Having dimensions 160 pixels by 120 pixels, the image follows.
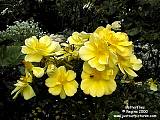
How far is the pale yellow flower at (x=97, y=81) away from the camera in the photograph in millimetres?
1880

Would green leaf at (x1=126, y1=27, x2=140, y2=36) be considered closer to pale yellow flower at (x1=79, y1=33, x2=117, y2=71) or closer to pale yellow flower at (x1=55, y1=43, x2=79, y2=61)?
pale yellow flower at (x1=55, y1=43, x2=79, y2=61)

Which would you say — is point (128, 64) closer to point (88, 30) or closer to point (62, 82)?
point (62, 82)

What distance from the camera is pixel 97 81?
6.23 feet

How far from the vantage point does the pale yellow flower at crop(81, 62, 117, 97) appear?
188 cm

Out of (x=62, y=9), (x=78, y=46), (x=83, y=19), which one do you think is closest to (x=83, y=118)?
(x=78, y=46)

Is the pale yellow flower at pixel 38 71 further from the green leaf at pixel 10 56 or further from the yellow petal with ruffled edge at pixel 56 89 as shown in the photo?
the green leaf at pixel 10 56

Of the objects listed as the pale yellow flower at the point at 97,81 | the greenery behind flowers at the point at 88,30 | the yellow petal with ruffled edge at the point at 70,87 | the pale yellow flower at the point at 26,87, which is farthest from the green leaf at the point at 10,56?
the pale yellow flower at the point at 97,81

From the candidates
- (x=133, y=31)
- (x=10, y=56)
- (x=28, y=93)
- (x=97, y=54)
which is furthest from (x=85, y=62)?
(x=133, y=31)

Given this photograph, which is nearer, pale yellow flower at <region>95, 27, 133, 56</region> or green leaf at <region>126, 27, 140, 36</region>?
pale yellow flower at <region>95, 27, 133, 56</region>

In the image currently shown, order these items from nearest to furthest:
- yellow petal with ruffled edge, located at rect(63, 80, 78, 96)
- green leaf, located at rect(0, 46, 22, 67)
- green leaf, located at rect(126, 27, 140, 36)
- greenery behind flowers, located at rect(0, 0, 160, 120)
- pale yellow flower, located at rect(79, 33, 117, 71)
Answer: pale yellow flower, located at rect(79, 33, 117, 71), yellow petal with ruffled edge, located at rect(63, 80, 78, 96), greenery behind flowers, located at rect(0, 0, 160, 120), green leaf, located at rect(0, 46, 22, 67), green leaf, located at rect(126, 27, 140, 36)

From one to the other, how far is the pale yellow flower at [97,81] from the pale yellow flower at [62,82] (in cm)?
8

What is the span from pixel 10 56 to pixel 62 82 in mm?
757

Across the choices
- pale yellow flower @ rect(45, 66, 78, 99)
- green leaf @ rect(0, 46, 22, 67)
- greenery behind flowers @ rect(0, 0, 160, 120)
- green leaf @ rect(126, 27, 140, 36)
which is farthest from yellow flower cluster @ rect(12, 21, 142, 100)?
green leaf @ rect(126, 27, 140, 36)

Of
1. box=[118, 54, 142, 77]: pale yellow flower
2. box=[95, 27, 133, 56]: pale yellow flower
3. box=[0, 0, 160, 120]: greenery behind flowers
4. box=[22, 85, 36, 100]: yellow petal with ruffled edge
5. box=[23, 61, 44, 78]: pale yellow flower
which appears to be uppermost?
box=[95, 27, 133, 56]: pale yellow flower
